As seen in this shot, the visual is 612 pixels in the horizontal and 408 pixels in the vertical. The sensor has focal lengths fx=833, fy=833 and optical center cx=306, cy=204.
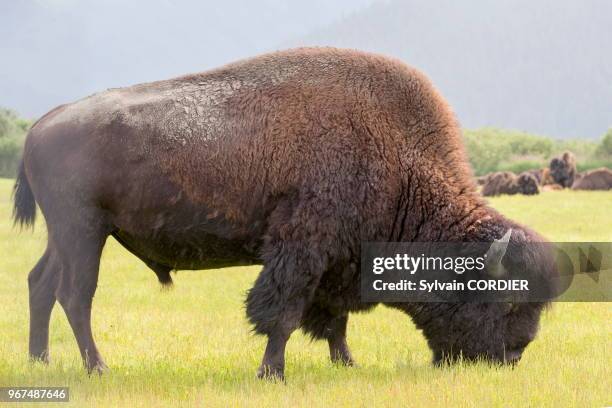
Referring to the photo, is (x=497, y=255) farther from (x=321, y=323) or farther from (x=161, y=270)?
(x=161, y=270)

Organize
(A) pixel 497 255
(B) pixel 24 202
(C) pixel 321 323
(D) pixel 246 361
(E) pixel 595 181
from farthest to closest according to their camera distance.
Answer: (E) pixel 595 181 < (B) pixel 24 202 < (D) pixel 246 361 < (C) pixel 321 323 < (A) pixel 497 255

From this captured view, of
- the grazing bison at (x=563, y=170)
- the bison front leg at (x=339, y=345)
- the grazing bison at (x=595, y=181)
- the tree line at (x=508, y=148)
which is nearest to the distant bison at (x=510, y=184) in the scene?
the grazing bison at (x=595, y=181)

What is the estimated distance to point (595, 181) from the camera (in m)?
38.5

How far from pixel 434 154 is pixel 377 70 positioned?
0.88 meters

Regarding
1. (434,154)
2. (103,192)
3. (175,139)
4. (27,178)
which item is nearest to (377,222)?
(434,154)

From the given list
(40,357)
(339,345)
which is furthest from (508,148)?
(40,357)

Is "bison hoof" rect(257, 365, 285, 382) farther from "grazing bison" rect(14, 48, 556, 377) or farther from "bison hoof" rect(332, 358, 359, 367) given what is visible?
"bison hoof" rect(332, 358, 359, 367)

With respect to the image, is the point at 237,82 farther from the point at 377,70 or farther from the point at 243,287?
the point at 243,287

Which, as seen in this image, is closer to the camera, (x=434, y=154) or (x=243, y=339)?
(x=434, y=154)

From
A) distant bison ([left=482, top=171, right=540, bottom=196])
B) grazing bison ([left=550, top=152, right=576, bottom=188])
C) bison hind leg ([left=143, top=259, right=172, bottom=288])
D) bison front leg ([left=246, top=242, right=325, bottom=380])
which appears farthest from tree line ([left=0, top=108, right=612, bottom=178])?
bison front leg ([left=246, top=242, right=325, bottom=380])

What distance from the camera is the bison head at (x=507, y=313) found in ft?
22.1

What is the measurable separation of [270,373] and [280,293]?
65 centimetres

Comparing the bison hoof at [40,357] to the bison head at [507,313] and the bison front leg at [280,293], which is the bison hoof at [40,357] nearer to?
the bison front leg at [280,293]

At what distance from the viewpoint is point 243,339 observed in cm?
900
